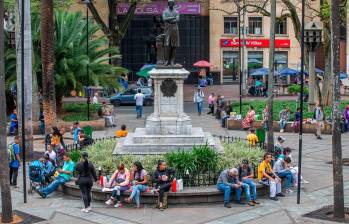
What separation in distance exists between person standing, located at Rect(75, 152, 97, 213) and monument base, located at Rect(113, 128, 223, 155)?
375 centimetres

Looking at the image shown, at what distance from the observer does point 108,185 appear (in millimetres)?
16516

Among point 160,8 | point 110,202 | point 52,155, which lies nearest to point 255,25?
point 160,8

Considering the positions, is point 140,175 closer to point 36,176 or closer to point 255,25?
point 36,176

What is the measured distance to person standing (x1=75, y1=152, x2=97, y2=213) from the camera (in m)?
15.5

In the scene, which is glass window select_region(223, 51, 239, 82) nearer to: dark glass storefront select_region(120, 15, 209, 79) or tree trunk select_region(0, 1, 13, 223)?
dark glass storefront select_region(120, 15, 209, 79)

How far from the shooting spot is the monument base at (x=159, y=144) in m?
19.7

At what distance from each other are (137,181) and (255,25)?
45535 mm

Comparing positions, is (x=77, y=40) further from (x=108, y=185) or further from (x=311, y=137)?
(x=108, y=185)

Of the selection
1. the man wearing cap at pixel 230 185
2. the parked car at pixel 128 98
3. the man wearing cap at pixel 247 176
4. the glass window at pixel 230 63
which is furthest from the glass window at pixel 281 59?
the man wearing cap at pixel 230 185

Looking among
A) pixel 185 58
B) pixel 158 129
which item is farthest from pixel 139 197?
pixel 185 58

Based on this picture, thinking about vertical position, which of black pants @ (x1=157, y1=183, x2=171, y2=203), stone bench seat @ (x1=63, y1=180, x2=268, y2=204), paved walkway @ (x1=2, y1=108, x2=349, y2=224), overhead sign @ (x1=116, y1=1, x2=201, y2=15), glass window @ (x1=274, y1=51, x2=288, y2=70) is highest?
overhead sign @ (x1=116, y1=1, x2=201, y2=15)

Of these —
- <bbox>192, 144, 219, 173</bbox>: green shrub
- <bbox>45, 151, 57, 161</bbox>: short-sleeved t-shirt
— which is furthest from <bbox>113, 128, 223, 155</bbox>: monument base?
<bbox>192, 144, 219, 173</bbox>: green shrub

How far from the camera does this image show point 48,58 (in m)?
28.3

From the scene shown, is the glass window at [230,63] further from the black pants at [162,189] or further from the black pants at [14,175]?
the black pants at [162,189]
